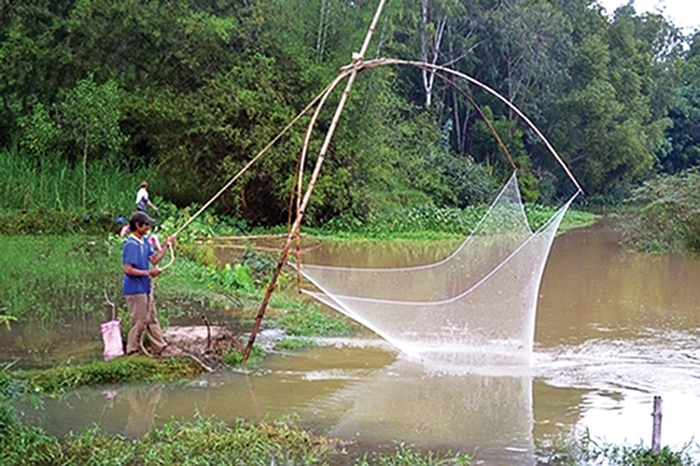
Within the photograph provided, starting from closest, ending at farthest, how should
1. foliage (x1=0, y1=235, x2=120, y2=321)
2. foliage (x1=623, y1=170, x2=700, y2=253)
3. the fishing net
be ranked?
the fishing net → foliage (x1=0, y1=235, x2=120, y2=321) → foliage (x1=623, y1=170, x2=700, y2=253)

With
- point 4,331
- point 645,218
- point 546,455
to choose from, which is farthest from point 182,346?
point 645,218

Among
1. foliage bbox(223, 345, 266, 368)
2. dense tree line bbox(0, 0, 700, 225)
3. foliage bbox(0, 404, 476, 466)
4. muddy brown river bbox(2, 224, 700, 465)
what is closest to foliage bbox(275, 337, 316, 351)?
muddy brown river bbox(2, 224, 700, 465)

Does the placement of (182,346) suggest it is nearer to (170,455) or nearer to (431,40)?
(170,455)

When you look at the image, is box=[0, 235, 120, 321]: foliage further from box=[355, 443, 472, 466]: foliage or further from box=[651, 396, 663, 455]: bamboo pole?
box=[651, 396, 663, 455]: bamboo pole

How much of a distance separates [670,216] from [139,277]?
519 inches

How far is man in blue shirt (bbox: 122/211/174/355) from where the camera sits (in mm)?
6309

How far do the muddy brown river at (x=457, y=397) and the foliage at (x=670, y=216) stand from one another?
25.4 feet

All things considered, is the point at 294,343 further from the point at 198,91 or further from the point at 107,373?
the point at 198,91

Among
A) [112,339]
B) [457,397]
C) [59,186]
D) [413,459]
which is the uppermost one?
[59,186]

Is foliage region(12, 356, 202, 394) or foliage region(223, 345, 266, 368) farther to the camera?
foliage region(223, 345, 266, 368)

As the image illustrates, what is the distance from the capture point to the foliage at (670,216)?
16531mm

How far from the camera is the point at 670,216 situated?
17.1 m

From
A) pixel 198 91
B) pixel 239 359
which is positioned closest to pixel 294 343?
pixel 239 359

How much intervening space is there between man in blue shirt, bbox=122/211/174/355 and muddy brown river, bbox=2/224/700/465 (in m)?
0.49
